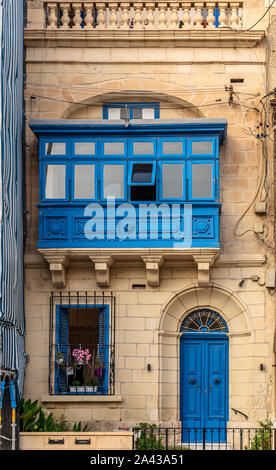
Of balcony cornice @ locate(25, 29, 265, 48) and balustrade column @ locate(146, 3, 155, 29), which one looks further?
balustrade column @ locate(146, 3, 155, 29)

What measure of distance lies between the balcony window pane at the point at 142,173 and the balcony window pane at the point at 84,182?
90 centimetres

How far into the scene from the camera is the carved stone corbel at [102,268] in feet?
97.1

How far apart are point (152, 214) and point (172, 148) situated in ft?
5.07

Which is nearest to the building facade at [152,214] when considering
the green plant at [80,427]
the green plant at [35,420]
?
the green plant at [80,427]

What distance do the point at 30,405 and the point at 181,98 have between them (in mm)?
7625

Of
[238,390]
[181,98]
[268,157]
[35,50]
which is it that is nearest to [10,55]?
[35,50]

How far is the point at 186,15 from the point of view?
101ft

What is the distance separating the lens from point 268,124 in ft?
99.6

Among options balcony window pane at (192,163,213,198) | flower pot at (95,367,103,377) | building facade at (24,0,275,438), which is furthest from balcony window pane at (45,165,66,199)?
flower pot at (95,367,103,377)

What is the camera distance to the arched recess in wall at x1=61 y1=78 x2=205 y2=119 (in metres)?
30.6

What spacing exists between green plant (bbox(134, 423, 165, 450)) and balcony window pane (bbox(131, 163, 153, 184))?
5.27m

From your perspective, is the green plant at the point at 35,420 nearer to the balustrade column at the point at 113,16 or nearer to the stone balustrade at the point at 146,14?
the stone balustrade at the point at 146,14

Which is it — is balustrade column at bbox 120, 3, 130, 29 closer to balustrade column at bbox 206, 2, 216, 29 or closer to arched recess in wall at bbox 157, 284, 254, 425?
balustrade column at bbox 206, 2, 216, 29

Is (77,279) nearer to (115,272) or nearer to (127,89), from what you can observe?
(115,272)
